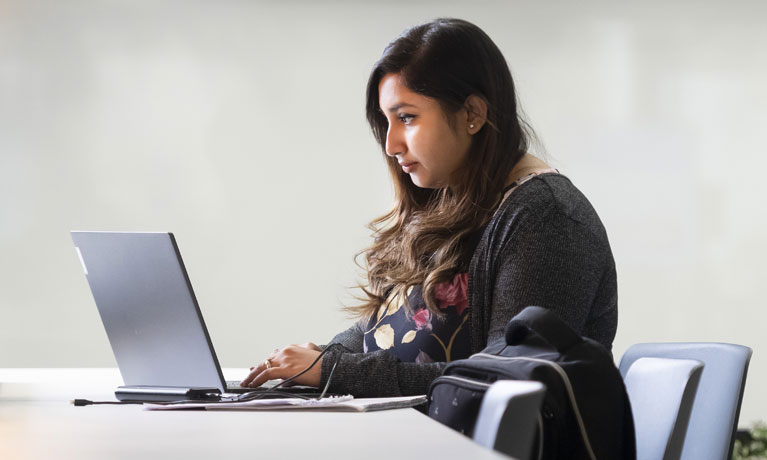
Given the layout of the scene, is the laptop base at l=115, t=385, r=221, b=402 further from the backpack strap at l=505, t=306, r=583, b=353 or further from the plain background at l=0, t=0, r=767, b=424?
the plain background at l=0, t=0, r=767, b=424

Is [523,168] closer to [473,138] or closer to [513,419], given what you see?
[473,138]

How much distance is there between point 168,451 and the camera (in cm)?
68

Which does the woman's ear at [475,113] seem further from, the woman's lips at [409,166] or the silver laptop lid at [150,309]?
the silver laptop lid at [150,309]

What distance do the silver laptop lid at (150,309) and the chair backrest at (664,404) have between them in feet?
1.99

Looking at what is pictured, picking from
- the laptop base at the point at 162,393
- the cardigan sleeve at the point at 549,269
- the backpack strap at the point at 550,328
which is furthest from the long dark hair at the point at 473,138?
the backpack strap at the point at 550,328

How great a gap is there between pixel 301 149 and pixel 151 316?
8.26 feet

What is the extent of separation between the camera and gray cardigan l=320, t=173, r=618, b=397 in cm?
132

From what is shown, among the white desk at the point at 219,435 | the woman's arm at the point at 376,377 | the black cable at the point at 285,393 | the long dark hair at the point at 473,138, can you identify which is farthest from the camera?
the long dark hair at the point at 473,138

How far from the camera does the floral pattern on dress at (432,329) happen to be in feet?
4.72

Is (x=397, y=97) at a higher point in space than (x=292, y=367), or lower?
higher

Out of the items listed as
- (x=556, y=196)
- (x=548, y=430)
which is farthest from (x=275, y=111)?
(x=548, y=430)

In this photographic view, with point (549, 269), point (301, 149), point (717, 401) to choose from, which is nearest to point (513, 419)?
point (549, 269)

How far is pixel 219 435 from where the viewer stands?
77 cm

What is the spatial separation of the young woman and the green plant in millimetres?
2528
